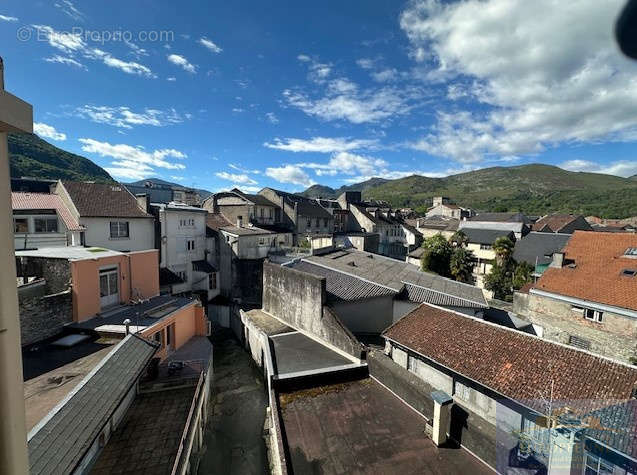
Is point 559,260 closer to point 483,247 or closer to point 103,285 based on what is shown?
point 483,247

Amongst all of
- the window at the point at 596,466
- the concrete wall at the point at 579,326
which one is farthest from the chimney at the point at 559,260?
the window at the point at 596,466

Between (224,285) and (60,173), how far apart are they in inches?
1451

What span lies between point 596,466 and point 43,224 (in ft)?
85.3

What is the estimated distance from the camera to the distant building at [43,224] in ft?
55.9

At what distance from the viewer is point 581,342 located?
53.3ft

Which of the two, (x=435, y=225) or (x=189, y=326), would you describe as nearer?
(x=189, y=326)

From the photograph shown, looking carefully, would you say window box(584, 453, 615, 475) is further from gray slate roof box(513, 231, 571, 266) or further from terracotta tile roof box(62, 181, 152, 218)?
gray slate roof box(513, 231, 571, 266)

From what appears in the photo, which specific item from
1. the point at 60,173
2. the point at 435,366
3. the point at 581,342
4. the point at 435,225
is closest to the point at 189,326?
the point at 435,366

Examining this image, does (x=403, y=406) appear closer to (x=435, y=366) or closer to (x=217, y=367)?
(x=435, y=366)

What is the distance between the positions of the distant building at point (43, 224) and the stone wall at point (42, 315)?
8.55 meters

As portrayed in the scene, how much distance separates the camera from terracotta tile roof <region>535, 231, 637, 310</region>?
50.8ft

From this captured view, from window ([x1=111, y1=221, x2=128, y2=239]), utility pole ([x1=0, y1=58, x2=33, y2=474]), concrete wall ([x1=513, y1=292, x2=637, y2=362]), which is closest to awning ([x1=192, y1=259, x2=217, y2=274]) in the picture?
window ([x1=111, y1=221, x2=128, y2=239])

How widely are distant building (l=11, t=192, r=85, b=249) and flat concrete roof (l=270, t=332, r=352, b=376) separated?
47.8 ft

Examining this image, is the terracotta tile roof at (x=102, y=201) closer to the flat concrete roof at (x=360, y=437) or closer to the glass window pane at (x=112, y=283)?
the glass window pane at (x=112, y=283)
